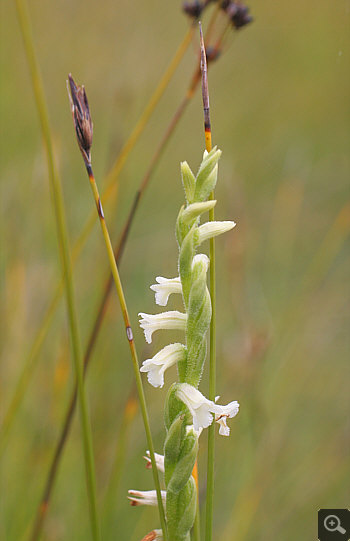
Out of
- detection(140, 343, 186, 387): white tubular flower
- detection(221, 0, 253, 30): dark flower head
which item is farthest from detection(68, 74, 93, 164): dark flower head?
detection(221, 0, 253, 30): dark flower head

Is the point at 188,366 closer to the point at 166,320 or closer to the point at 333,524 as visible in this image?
the point at 166,320

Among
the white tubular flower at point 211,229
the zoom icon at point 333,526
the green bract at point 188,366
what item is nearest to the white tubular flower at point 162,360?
the green bract at point 188,366

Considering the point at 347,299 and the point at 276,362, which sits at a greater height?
the point at 347,299

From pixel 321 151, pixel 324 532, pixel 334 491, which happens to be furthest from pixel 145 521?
pixel 321 151

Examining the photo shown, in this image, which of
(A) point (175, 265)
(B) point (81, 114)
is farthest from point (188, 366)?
(A) point (175, 265)

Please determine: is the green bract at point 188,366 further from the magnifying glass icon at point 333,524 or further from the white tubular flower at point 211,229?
the magnifying glass icon at point 333,524

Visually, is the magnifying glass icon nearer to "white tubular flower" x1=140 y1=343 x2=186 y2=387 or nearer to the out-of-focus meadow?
the out-of-focus meadow

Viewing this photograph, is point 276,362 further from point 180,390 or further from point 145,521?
point 180,390
